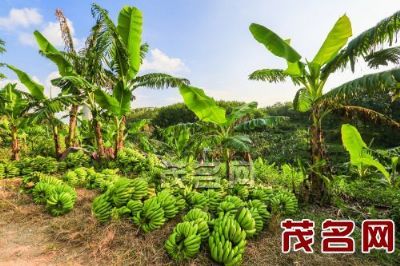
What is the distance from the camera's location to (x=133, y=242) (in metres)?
3.79

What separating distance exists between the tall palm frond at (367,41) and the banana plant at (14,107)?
22.3 feet

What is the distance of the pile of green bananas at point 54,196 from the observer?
4.64m

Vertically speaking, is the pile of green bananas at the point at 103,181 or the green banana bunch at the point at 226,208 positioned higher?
the pile of green bananas at the point at 103,181

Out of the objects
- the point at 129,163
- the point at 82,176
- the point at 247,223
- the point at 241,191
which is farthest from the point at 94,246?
the point at 129,163

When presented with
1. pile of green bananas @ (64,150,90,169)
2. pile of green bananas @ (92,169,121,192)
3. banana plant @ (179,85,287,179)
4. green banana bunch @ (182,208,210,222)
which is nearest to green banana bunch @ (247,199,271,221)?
green banana bunch @ (182,208,210,222)

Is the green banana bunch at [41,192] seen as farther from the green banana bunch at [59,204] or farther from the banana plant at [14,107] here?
the banana plant at [14,107]

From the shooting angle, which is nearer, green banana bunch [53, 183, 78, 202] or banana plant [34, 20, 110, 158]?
green banana bunch [53, 183, 78, 202]

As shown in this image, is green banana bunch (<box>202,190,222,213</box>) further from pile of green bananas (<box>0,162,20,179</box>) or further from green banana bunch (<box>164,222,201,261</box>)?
pile of green bananas (<box>0,162,20,179</box>)

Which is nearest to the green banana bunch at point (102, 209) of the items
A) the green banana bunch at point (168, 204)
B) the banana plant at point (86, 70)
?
the green banana bunch at point (168, 204)

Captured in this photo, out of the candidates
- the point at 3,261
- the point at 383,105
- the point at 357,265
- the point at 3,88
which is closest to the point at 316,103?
the point at 357,265

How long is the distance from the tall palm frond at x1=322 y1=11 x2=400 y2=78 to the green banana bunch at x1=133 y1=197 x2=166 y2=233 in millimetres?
3312

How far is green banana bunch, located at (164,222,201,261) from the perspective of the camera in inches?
135

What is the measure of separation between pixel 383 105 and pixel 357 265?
1016 centimetres

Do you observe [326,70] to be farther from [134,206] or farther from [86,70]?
[86,70]
